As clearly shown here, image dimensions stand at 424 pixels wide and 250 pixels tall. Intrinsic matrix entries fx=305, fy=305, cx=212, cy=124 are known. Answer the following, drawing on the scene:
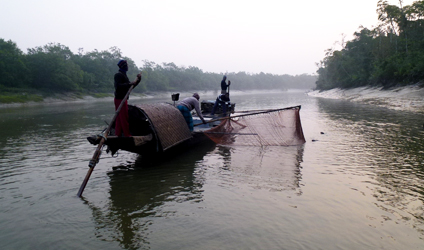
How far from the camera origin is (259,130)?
10164 mm

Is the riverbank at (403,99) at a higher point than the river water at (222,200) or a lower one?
higher

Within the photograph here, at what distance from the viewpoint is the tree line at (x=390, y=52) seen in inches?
1088

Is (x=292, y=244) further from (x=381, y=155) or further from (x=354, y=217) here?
(x=381, y=155)

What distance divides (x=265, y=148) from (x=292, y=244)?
6.14 metres

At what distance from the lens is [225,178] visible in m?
6.66

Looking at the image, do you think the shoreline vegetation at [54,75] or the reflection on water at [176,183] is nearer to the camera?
the reflection on water at [176,183]

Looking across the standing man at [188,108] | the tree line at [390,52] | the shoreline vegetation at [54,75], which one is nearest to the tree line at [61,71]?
the shoreline vegetation at [54,75]

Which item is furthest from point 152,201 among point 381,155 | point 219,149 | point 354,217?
point 381,155

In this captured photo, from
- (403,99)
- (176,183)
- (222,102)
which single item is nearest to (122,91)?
(176,183)

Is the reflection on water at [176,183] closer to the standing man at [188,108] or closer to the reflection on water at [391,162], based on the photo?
the standing man at [188,108]

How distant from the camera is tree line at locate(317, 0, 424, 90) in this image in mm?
27625

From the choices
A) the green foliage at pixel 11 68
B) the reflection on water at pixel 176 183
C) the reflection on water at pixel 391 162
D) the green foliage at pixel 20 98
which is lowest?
the reflection on water at pixel 176 183

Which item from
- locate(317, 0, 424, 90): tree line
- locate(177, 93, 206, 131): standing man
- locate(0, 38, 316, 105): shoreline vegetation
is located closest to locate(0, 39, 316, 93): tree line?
locate(0, 38, 316, 105): shoreline vegetation

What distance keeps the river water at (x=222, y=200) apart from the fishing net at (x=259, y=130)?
845mm
